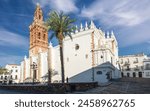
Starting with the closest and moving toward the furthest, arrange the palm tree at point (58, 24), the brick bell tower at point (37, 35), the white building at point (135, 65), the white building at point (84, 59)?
1. the palm tree at point (58, 24)
2. the white building at point (84, 59)
3. the white building at point (135, 65)
4. the brick bell tower at point (37, 35)

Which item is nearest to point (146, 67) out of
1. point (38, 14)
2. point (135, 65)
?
point (135, 65)

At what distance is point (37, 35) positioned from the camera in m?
64.1

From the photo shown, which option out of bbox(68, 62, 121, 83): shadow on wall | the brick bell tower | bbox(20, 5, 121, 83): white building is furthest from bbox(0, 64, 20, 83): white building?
bbox(68, 62, 121, 83): shadow on wall

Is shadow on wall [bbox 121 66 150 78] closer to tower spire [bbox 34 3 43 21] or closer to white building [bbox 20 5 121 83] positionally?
white building [bbox 20 5 121 83]

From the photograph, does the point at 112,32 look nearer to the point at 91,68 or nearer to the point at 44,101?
the point at 91,68

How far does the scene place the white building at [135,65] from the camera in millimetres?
61656

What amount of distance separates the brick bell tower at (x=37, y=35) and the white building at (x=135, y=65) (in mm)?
28385

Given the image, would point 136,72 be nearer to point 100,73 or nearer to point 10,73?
point 100,73

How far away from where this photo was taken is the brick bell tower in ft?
207

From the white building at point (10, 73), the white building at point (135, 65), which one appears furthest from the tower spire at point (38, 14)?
the white building at point (135, 65)

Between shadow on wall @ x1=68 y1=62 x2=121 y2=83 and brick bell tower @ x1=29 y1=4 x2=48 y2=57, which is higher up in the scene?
brick bell tower @ x1=29 y1=4 x2=48 y2=57

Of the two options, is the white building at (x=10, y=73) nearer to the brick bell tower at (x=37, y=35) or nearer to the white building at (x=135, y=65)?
the brick bell tower at (x=37, y=35)

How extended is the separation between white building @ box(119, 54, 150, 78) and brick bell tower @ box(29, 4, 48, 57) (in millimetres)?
28385

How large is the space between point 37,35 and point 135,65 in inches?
1362
